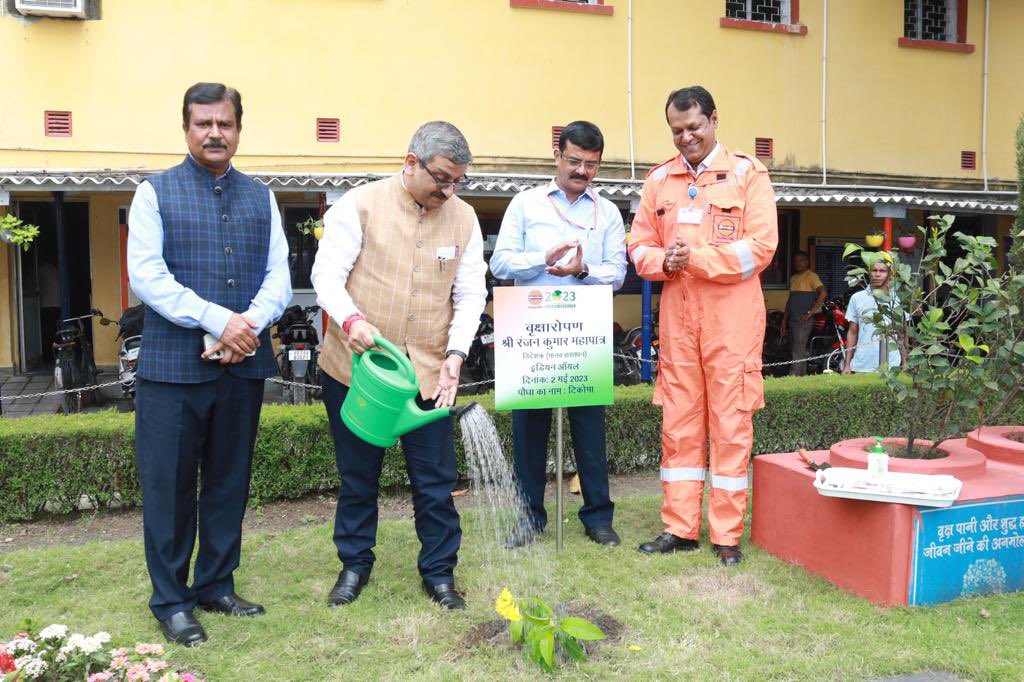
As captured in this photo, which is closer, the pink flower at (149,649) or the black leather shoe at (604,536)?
the pink flower at (149,649)

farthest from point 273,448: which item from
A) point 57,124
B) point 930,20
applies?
point 930,20

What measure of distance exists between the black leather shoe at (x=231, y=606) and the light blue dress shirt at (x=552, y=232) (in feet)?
6.57

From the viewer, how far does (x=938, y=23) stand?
1402 centimetres

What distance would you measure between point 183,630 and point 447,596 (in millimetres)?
1041

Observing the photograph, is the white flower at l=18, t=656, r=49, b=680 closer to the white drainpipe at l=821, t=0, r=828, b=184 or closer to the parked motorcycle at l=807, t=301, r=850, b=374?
the parked motorcycle at l=807, t=301, r=850, b=374

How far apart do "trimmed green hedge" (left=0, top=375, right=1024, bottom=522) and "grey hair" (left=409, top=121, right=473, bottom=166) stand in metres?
2.71

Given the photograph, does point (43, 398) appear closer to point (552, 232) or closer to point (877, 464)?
point (552, 232)

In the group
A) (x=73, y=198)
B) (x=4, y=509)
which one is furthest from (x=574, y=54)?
(x=4, y=509)

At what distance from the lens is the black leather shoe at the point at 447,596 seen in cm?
370

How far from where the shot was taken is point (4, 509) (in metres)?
5.28

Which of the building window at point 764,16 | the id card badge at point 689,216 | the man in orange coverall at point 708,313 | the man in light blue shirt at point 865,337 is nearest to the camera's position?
the man in orange coverall at point 708,313

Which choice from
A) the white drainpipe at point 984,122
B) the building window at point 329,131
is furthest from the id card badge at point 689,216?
the white drainpipe at point 984,122

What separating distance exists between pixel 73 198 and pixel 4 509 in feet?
26.4

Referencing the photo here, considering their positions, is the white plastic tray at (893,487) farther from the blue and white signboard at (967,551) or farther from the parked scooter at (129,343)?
the parked scooter at (129,343)
